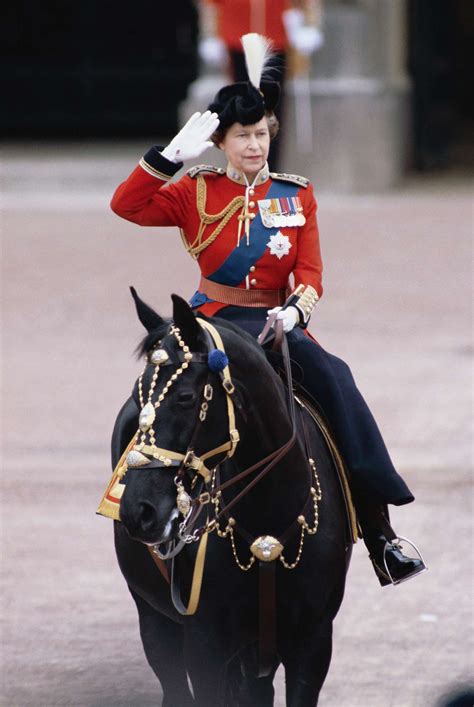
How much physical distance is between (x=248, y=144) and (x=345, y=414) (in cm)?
81

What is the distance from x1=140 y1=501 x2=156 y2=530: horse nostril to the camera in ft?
11.9

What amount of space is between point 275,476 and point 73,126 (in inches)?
613

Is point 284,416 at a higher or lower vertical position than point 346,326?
higher

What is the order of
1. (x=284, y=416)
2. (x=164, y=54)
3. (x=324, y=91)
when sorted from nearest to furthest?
(x=284, y=416) < (x=324, y=91) < (x=164, y=54)

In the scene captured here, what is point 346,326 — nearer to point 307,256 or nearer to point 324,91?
point 324,91

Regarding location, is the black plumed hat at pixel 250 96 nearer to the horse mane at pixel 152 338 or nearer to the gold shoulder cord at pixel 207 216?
the gold shoulder cord at pixel 207 216

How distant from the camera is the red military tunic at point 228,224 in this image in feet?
14.5

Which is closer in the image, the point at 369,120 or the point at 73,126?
the point at 369,120

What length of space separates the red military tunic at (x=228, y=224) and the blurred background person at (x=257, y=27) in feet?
30.2

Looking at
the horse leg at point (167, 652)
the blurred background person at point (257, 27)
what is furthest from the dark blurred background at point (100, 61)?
the horse leg at point (167, 652)

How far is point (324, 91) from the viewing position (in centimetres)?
1490

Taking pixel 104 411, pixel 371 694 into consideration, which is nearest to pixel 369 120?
pixel 104 411

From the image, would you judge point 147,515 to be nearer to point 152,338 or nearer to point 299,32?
point 152,338

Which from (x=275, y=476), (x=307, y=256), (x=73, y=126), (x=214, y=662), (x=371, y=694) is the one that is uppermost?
(x=307, y=256)
